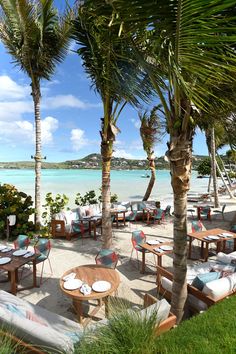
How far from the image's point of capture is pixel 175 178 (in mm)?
3609

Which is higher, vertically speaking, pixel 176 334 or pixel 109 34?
pixel 109 34

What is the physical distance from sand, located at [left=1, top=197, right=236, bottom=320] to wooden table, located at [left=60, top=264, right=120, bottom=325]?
1.25 ft

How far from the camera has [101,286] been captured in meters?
4.09

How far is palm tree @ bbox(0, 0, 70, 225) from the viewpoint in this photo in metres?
7.45

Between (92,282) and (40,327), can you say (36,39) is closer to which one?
(92,282)

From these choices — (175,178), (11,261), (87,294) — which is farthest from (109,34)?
(11,261)

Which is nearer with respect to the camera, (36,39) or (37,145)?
(36,39)

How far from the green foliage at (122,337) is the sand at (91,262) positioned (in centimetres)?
198

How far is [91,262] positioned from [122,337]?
14.2 ft

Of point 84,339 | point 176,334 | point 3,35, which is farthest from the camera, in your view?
point 3,35

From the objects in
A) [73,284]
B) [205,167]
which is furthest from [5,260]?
[205,167]

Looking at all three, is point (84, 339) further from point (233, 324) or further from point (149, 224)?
point (149, 224)

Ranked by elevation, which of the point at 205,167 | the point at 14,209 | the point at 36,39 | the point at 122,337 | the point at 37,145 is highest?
the point at 36,39

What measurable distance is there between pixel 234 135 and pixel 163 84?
1.41 metres
